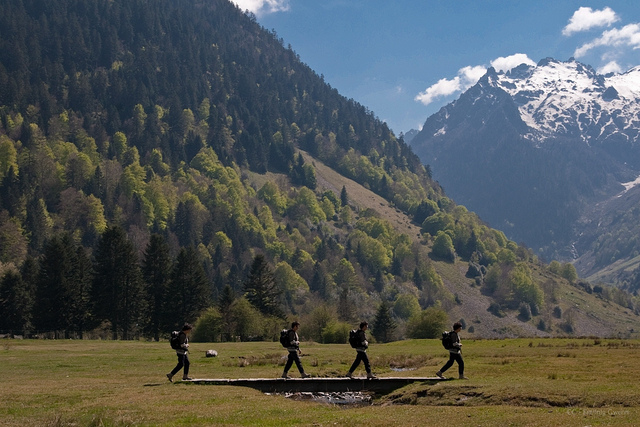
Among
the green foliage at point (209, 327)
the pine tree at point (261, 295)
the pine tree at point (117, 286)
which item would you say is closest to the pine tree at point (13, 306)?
the pine tree at point (117, 286)

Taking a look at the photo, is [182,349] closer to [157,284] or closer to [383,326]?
[157,284]

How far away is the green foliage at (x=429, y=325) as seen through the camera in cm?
12081

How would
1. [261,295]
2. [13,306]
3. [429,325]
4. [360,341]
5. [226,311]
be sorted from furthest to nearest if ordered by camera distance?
[261,295]
[429,325]
[226,311]
[13,306]
[360,341]

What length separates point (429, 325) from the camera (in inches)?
4786

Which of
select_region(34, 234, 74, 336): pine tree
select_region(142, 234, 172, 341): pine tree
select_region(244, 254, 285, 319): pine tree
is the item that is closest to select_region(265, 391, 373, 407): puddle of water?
select_region(142, 234, 172, 341): pine tree

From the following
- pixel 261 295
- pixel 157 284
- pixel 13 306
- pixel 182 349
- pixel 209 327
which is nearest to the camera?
pixel 182 349

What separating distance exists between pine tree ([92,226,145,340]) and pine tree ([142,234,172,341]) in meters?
2.07

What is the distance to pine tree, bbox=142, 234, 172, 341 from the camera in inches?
4380

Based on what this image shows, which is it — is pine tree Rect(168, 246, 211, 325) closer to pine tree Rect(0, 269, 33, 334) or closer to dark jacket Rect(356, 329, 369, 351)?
pine tree Rect(0, 269, 33, 334)

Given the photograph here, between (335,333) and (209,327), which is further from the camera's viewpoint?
(335,333)

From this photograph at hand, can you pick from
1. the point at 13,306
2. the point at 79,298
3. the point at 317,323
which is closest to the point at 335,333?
the point at 317,323

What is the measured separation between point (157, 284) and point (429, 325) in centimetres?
4881

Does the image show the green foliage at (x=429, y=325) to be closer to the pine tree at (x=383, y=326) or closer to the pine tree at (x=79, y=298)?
the pine tree at (x=383, y=326)

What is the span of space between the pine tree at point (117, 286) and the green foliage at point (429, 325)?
48.9 meters
